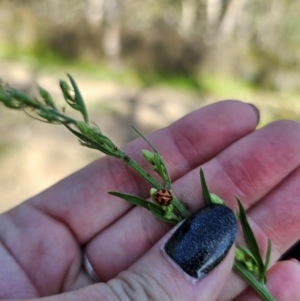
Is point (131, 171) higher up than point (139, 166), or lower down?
lower down

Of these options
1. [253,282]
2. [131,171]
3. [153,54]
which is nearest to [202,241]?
[253,282]

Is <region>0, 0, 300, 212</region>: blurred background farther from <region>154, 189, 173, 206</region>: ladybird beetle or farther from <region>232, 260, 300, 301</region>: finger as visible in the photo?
<region>154, 189, 173, 206</region>: ladybird beetle

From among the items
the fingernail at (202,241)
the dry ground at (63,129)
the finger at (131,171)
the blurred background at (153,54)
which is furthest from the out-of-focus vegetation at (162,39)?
the fingernail at (202,241)

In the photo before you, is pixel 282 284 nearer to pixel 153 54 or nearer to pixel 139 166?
pixel 139 166

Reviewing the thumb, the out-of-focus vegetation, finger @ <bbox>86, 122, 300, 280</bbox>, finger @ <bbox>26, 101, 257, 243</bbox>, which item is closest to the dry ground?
the out-of-focus vegetation

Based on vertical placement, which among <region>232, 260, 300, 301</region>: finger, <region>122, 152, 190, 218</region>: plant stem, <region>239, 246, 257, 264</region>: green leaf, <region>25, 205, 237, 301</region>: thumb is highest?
<region>122, 152, 190, 218</region>: plant stem

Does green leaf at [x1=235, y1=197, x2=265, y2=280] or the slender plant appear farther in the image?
green leaf at [x1=235, y1=197, x2=265, y2=280]

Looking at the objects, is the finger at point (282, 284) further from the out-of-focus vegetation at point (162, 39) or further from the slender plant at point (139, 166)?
the out-of-focus vegetation at point (162, 39)
